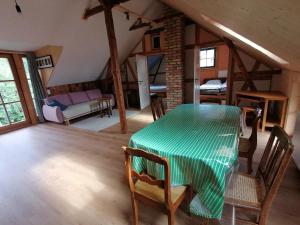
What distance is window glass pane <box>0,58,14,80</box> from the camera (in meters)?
4.33

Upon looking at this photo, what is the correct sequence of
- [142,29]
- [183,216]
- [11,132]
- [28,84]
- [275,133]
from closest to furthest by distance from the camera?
[275,133], [183,216], [11,132], [28,84], [142,29]

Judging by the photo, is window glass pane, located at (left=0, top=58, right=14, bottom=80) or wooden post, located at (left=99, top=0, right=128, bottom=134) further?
window glass pane, located at (left=0, top=58, right=14, bottom=80)

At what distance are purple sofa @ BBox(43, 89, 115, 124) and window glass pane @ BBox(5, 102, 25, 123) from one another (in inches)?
24.8

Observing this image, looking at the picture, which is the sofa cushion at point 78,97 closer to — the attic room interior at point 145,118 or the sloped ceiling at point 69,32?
the attic room interior at point 145,118

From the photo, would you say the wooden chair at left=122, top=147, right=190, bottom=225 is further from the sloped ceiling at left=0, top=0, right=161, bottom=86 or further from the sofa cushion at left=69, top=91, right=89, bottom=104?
the sofa cushion at left=69, top=91, right=89, bottom=104

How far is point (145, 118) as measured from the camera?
15.8ft

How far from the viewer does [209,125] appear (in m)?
1.77

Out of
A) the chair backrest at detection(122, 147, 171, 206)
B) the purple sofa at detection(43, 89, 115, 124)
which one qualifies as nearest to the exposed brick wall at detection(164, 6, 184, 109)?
the purple sofa at detection(43, 89, 115, 124)

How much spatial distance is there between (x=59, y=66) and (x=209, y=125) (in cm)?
460

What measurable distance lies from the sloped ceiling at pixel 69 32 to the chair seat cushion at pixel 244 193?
407cm

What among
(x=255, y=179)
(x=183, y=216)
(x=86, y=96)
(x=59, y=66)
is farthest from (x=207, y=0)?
(x=86, y=96)

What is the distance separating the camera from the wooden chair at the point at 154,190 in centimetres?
108

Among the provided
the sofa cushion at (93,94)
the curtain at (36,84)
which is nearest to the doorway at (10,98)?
the curtain at (36,84)

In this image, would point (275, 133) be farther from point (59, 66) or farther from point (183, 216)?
point (59, 66)
